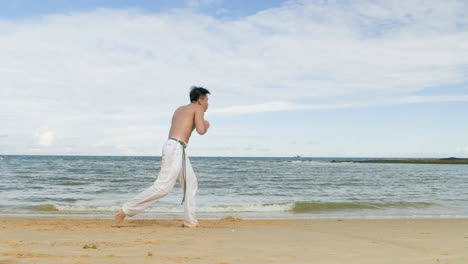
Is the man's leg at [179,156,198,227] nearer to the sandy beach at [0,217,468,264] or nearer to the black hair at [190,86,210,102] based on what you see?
the sandy beach at [0,217,468,264]

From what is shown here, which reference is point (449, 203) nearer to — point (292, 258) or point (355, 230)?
point (355, 230)

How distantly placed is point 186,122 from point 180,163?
0.56 meters

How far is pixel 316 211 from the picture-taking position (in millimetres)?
11914

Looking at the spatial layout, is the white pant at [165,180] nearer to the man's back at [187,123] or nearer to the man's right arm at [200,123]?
the man's back at [187,123]

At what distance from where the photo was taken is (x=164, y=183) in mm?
6219

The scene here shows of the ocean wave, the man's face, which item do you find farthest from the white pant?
the ocean wave

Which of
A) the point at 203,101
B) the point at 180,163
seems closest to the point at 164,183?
the point at 180,163

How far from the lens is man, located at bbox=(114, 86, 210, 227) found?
6.23 metres

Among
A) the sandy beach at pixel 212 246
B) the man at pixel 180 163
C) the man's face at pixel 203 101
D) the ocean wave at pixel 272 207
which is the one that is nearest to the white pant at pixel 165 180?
the man at pixel 180 163

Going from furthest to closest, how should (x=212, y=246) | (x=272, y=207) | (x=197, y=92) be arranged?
(x=272, y=207) < (x=197, y=92) < (x=212, y=246)

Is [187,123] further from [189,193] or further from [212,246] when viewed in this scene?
[212,246]

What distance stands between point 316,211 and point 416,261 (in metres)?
7.77

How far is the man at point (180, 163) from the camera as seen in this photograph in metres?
6.23

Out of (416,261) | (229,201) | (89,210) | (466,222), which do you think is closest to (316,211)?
(229,201)
